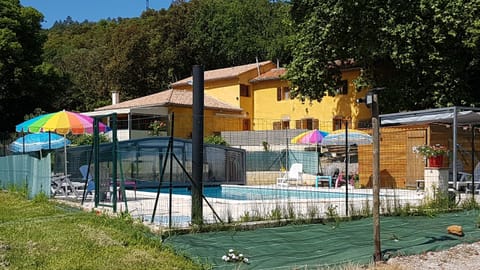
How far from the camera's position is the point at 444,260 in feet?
25.1

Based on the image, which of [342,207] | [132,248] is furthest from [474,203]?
[132,248]

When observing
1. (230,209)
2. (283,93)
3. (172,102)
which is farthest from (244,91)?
(230,209)

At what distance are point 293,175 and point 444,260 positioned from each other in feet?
50.2

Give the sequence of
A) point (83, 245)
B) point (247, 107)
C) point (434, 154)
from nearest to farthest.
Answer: point (83, 245), point (434, 154), point (247, 107)

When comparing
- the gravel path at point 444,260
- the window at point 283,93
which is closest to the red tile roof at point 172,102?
the window at point 283,93

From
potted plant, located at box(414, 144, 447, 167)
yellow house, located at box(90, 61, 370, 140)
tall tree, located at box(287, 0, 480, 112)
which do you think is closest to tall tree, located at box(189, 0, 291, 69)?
yellow house, located at box(90, 61, 370, 140)

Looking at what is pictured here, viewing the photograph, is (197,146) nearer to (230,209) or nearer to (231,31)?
(230,209)

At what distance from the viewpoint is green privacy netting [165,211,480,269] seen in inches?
284

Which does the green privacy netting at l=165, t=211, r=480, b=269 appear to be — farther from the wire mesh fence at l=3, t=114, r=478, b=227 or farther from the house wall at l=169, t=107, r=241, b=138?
the house wall at l=169, t=107, r=241, b=138

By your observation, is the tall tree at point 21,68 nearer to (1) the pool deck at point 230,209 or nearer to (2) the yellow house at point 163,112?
(2) the yellow house at point 163,112

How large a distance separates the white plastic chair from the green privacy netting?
1134 centimetres

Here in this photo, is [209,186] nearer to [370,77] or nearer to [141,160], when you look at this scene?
[141,160]

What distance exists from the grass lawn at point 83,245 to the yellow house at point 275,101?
26443mm

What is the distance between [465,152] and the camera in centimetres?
1878
